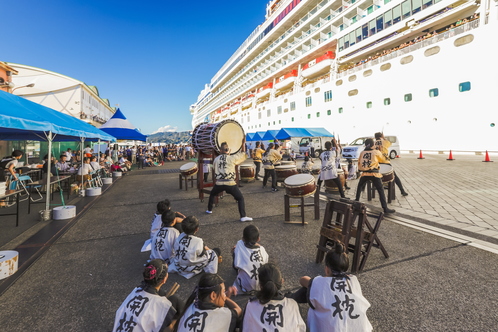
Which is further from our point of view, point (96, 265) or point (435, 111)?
point (435, 111)

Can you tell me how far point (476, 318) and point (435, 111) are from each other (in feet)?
78.0

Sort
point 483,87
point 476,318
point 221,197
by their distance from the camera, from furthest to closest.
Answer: point 483,87 → point 221,197 → point 476,318

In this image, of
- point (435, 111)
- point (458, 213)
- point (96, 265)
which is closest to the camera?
point (96, 265)

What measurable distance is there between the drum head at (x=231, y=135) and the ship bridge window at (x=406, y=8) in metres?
26.3

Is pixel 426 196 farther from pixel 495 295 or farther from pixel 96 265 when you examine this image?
pixel 96 265

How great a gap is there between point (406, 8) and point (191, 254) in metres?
30.8

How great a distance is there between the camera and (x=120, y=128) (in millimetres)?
12430

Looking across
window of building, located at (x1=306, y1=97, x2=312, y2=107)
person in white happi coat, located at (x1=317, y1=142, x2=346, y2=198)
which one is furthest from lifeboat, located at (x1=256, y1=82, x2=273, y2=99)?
person in white happi coat, located at (x1=317, y1=142, x2=346, y2=198)

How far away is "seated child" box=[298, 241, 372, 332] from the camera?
5.88 ft

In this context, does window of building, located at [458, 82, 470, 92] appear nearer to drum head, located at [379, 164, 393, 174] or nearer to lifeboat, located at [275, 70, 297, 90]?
drum head, located at [379, 164, 393, 174]

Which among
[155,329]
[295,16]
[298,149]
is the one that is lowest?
[155,329]

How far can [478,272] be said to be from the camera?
120 inches

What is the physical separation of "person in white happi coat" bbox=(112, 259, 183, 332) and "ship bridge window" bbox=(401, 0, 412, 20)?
31.1 meters

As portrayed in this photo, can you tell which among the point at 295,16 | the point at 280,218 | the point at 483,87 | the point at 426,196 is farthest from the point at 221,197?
the point at 295,16
